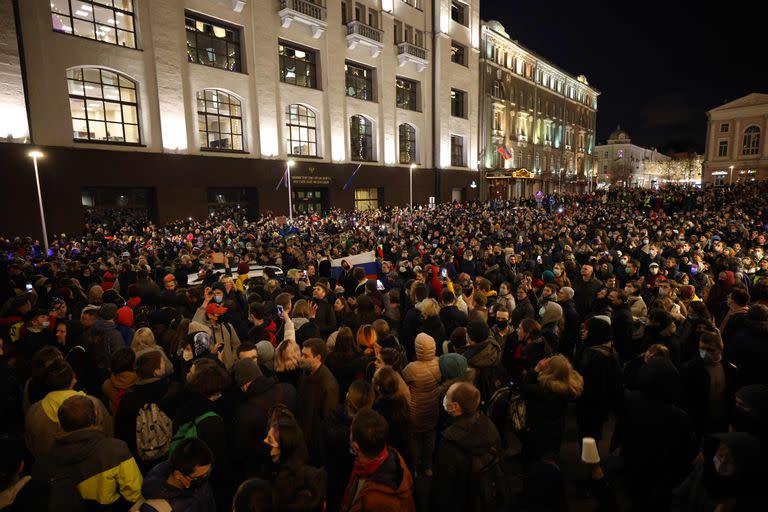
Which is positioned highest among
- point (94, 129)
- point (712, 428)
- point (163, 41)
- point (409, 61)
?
point (409, 61)

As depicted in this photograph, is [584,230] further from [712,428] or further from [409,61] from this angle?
[409,61]

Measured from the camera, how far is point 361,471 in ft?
8.36

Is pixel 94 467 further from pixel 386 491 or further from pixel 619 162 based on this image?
pixel 619 162

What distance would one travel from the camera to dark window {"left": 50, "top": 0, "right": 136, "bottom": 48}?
18609 mm

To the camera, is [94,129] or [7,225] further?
[94,129]

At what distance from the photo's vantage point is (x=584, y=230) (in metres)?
15.9

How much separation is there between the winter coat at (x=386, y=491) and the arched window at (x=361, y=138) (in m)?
31.0

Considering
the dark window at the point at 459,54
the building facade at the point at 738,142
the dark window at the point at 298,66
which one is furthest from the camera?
the building facade at the point at 738,142

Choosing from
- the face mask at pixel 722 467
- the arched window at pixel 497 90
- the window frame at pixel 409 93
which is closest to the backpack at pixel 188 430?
the face mask at pixel 722 467

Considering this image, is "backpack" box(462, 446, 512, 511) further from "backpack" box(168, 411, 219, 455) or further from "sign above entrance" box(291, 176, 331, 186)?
"sign above entrance" box(291, 176, 331, 186)

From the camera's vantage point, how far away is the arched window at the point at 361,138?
3253 cm

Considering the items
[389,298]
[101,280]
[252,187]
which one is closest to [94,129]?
[252,187]

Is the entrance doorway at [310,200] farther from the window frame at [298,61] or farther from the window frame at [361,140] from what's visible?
the window frame at [298,61]

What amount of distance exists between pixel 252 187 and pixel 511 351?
2419cm
